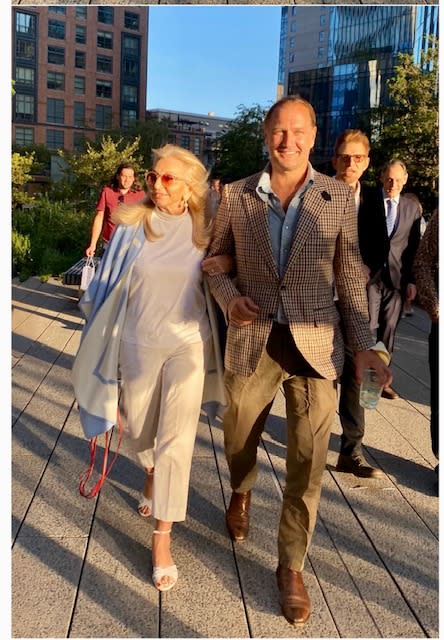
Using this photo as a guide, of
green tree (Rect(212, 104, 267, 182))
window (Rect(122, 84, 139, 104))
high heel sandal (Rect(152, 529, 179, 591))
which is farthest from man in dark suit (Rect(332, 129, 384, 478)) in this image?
window (Rect(122, 84, 139, 104))

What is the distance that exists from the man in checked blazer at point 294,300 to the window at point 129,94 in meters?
77.7

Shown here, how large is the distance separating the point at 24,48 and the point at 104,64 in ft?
136

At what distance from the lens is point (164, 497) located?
2971 millimetres

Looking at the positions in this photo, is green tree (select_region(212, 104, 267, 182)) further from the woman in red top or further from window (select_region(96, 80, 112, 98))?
window (select_region(96, 80, 112, 98))

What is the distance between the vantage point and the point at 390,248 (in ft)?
17.3

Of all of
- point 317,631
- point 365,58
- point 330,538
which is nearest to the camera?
point 317,631

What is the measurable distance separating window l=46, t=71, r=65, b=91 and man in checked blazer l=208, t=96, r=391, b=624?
54794 mm

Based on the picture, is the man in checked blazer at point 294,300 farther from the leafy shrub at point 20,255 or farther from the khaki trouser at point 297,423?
the leafy shrub at point 20,255

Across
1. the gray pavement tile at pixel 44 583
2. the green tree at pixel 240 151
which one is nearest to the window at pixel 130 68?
the green tree at pixel 240 151

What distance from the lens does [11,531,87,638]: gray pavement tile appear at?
8.51 feet

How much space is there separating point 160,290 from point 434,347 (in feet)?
6.30

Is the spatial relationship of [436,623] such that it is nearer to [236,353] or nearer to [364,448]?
[236,353]

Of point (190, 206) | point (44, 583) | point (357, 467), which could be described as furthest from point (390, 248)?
point (44, 583)
